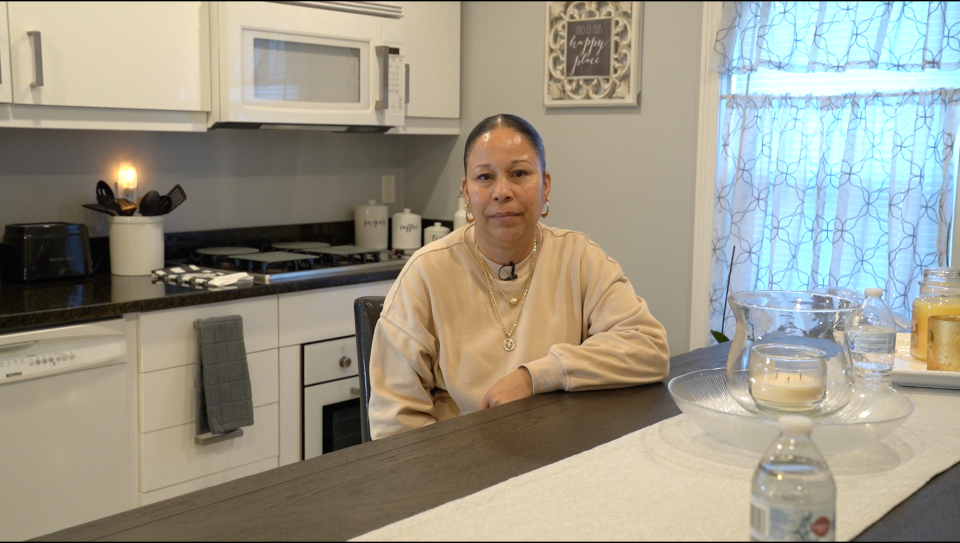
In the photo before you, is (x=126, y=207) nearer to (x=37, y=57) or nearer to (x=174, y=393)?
(x=37, y=57)

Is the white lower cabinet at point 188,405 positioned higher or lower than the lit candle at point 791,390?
lower

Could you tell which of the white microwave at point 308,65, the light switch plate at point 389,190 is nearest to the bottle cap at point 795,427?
the white microwave at point 308,65

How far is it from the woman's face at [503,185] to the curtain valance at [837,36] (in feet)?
4.60

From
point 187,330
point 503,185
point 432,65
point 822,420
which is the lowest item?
point 187,330

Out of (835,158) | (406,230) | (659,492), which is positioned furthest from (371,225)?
(659,492)

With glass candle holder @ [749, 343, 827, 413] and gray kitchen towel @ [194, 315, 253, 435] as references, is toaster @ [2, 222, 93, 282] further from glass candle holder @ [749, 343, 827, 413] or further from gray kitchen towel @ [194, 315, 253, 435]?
glass candle holder @ [749, 343, 827, 413]

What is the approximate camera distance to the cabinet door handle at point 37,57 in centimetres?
243

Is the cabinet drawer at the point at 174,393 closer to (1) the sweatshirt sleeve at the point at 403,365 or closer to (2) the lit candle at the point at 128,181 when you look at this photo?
(2) the lit candle at the point at 128,181

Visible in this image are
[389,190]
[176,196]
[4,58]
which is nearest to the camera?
[4,58]

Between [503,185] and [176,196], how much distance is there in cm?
164

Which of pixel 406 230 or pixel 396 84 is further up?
pixel 396 84

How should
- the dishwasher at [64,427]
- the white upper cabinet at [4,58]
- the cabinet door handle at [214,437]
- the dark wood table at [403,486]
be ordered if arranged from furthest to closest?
the cabinet door handle at [214,437] < the white upper cabinet at [4,58] < the dishwasher at [64,427] < the dark wood table at [403,486]

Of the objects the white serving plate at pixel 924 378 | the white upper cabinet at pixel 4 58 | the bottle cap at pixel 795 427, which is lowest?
the white serving plate at pixel 924 378

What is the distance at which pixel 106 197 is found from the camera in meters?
2.89
